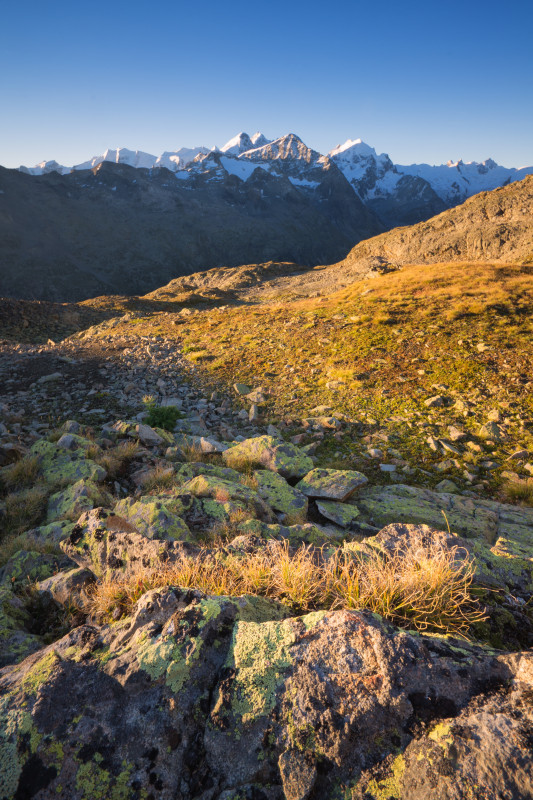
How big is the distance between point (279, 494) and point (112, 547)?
2.67 metres

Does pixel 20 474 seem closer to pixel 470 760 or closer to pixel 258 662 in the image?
pixel 258 662

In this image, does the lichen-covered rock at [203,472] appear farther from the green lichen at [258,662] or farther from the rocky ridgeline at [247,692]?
the green lichen at [258,662]

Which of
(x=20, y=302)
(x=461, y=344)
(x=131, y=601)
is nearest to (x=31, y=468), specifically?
(x=131, y=601)

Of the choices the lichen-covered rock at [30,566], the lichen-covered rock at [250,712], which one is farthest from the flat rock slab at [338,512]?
the lichen-covered rock at [30,566]

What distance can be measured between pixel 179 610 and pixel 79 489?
374cm

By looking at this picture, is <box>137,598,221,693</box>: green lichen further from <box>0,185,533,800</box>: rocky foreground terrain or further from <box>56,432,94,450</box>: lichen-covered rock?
<box>56,432,94,450</box>: lichen-covered rock

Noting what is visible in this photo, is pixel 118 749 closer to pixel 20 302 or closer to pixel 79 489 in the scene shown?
pixel 79 489

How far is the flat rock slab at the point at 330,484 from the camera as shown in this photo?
220 inches

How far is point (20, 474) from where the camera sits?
6305 millimetres

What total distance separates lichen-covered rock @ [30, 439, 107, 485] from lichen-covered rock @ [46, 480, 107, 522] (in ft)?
1.50

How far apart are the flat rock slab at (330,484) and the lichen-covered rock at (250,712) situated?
11.0ft

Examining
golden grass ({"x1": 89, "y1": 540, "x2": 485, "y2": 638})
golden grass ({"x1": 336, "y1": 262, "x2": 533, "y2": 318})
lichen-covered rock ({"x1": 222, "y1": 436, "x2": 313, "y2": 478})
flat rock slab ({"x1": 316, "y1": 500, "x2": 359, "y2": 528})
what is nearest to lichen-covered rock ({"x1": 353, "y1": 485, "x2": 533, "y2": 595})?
flat rock slab ({"x1": 316, "y1": 500, "x2": 359, "y2": 528})

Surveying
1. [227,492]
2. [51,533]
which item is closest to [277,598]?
[227,492]

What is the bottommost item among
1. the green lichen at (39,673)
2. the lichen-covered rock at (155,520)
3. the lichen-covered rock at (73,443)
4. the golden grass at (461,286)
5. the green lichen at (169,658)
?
the lichen-covered rock at (73,443)
